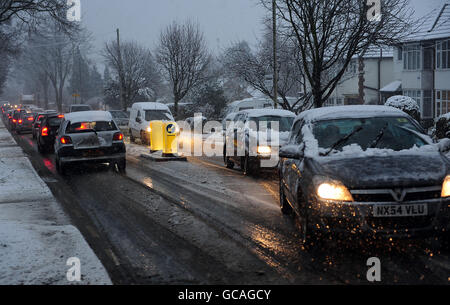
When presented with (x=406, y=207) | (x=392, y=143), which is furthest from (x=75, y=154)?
(x=406, y=207)

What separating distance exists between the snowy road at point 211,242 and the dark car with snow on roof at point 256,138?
37.0 inches

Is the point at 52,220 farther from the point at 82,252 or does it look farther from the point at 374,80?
the point at 374,80

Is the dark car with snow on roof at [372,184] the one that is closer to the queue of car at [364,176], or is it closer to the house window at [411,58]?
the queue of car at [364,176]

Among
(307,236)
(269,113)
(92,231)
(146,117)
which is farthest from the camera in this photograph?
(146,117)

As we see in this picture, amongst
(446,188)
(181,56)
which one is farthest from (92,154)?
(181,56)

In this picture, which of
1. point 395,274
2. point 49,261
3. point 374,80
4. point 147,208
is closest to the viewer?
point 395,274

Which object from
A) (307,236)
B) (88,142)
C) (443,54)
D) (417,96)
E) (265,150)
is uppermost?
(443,54)

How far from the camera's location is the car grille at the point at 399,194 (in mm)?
5562

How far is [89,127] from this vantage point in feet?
47.9

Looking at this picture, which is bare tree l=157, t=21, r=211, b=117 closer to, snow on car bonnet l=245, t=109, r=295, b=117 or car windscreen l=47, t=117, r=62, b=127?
car windscreen l=47, t=117, r=62, b=127

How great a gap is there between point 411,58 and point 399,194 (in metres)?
34.7

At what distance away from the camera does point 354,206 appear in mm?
5582

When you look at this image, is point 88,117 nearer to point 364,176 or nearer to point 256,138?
point 256,138
